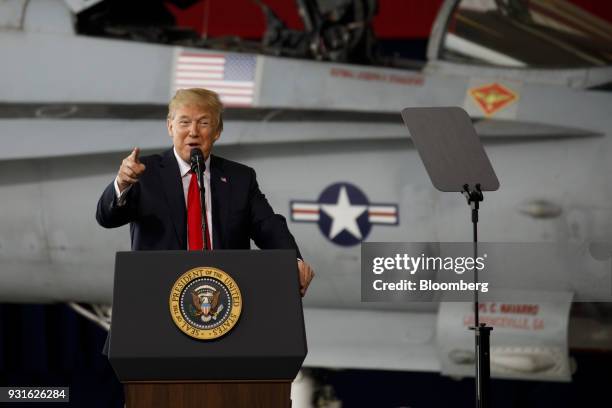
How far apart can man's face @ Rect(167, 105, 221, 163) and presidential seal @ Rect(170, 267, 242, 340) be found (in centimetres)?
39

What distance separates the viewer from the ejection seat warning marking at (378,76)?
4.90 metres

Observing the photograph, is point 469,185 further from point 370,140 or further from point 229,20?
point 229,20

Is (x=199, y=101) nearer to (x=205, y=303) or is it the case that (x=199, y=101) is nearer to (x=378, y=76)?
(x=205, y=303)

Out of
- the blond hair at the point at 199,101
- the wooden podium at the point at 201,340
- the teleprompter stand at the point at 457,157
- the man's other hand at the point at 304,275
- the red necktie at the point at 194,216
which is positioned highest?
the teleprompter stand at the point at 457,157

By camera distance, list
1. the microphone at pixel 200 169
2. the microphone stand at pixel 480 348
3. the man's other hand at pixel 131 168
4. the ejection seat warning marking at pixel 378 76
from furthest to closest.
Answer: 1. the ejection seat warning marking at pixel 378 76
2. the microphone stand at pixel 480 348
3. the microphone at pixel 200 169
4. the man's other hand at pixel 131 168

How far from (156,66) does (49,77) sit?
55cm

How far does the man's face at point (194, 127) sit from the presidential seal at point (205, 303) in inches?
15.4

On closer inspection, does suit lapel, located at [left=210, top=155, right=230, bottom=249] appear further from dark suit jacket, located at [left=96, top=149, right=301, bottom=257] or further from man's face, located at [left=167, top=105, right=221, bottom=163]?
man's face, located at [left=167, top=105, right=221, bottom=163]

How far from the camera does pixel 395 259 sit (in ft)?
14.9

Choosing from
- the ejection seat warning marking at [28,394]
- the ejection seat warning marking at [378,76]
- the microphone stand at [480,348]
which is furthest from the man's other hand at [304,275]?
the ejection seat warning marking at [28,394]

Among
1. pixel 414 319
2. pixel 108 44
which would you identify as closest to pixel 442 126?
pixel 414 319

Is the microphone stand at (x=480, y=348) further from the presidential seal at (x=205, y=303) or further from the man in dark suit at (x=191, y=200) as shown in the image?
the presidential seal at (x=205, y=303)

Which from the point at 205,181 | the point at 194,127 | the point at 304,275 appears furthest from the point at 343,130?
the point at 304,275

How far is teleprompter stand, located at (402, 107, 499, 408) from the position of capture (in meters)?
3.31
